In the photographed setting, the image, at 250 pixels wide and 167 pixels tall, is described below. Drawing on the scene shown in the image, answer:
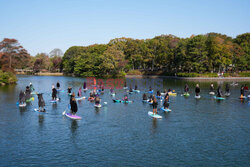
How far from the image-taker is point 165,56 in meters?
141

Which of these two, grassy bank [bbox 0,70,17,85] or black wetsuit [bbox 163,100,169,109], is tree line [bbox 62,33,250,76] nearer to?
grassy bank [bbox 0,70,17,85]

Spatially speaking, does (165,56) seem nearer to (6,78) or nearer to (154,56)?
(154,56)

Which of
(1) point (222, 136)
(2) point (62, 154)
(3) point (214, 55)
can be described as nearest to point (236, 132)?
(1) point (222, 136)

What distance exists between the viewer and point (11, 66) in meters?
105

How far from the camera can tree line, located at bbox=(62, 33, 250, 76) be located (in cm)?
12025

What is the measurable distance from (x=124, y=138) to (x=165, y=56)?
119 m

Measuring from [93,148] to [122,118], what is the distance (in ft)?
38.4

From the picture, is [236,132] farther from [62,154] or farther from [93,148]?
[62,154]

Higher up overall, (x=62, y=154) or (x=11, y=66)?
(x=11, y=66)

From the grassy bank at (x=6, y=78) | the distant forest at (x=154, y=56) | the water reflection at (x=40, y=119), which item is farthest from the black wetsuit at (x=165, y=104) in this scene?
the distant forest at (x=154, y=56)

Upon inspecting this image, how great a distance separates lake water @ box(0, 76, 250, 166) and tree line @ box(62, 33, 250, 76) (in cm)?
8569

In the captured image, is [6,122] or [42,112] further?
[42,112]

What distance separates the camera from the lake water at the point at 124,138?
20.2 meters

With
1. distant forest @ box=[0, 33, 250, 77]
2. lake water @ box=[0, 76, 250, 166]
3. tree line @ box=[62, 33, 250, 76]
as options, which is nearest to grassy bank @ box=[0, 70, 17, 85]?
distant forest @ box=[0, 33, 250, 77]
